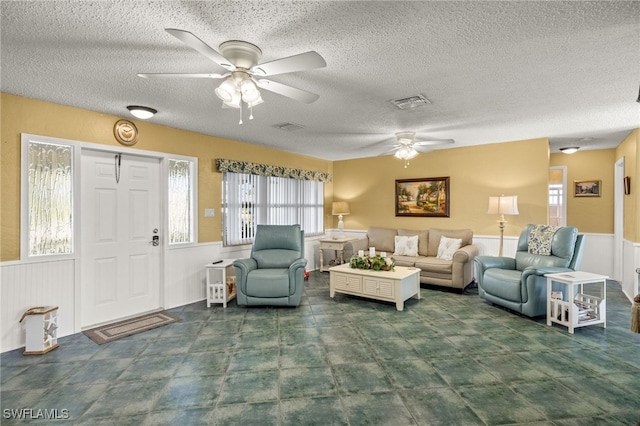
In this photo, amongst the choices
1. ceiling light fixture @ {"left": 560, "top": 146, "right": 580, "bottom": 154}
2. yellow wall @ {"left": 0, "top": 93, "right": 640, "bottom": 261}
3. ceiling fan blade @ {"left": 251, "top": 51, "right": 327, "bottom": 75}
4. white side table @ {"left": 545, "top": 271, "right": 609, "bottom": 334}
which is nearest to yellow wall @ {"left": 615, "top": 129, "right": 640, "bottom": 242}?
yellow wall @ {"left": 0, "top": 93, "right": 640, "bottom": 261}

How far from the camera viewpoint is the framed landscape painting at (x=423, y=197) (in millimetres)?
6027

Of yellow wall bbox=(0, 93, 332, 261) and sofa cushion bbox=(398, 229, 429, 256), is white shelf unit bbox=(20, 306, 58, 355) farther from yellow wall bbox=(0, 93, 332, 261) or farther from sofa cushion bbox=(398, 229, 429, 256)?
sofa cushion bbox=(398, 229, 429, 256)

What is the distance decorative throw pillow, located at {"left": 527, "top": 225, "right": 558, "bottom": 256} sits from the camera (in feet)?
14.1

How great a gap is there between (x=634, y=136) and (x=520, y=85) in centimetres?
303

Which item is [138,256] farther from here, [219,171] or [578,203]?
[578,203]

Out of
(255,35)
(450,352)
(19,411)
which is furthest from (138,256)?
(450,352)

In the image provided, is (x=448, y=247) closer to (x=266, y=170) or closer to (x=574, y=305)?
(x=574, y=305)

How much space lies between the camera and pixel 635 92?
3.04 m

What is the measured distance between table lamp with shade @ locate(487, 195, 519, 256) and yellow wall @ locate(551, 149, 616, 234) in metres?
2.19

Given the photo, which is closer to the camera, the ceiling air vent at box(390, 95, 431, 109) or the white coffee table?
the ceiling air vent at box(390, 95, 431, 109)

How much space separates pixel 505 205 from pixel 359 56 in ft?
12.4

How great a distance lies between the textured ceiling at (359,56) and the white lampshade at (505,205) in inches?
49.4

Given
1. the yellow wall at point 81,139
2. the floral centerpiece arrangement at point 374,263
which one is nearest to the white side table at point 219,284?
the yellow wall at point 81,139

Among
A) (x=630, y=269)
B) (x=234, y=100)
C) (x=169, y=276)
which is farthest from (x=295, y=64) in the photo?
(x=630, y=269)
